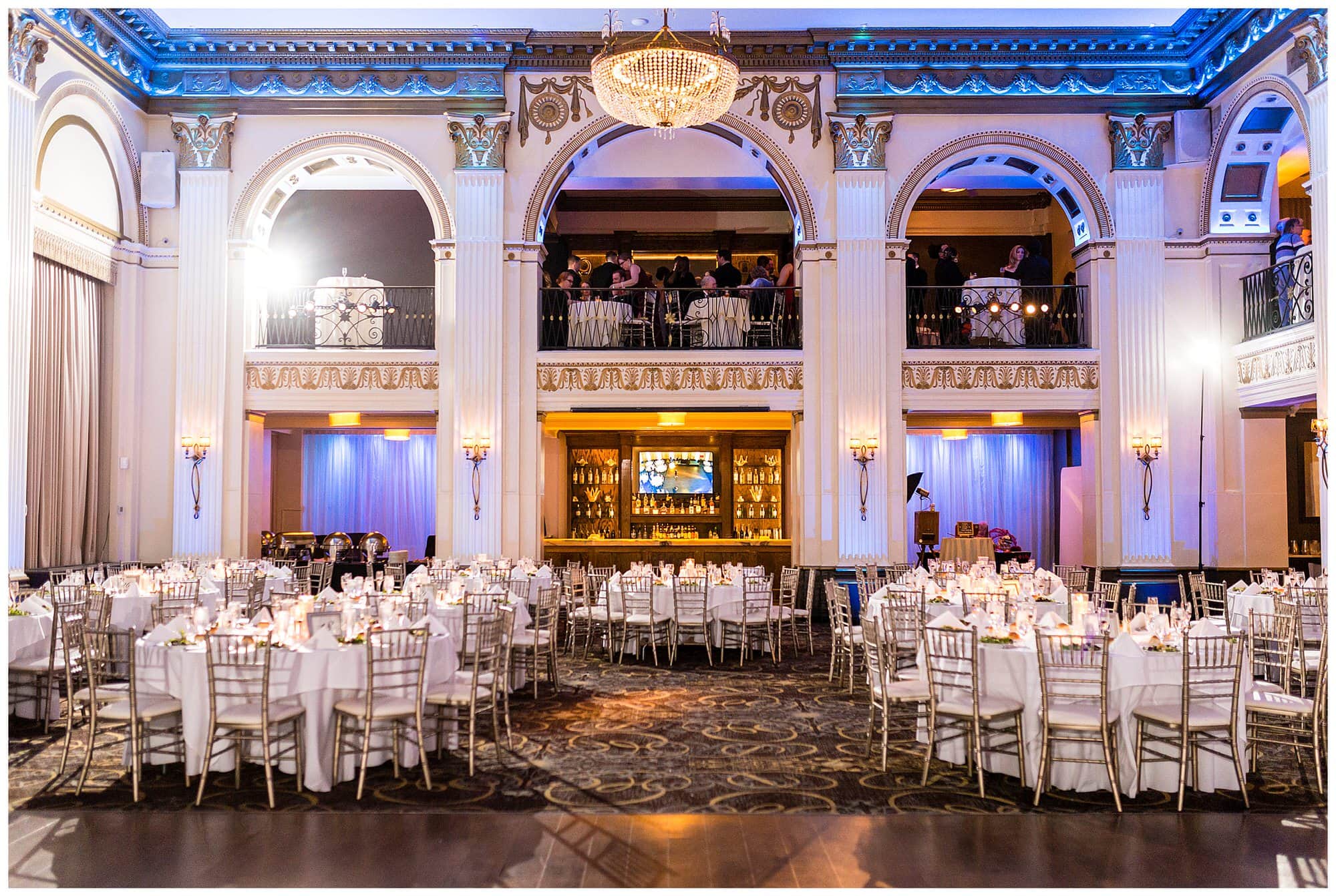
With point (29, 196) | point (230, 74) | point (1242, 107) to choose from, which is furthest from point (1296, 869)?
point (230, 74)

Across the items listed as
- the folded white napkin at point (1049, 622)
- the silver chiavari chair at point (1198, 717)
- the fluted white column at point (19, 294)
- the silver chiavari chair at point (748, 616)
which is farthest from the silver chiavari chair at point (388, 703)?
the fluted white column at point (19, 294)

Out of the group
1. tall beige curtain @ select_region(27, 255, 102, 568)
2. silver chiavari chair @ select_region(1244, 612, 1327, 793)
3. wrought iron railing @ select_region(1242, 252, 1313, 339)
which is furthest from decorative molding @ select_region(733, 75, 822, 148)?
silver chiavari chair @ select_region(1244, 612, 1327, 793)

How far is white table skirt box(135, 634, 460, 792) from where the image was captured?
5391mm

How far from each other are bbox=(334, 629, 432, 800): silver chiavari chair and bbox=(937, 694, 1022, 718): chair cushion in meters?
2.77

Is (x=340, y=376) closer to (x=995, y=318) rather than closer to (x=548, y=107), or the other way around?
(x=548, y=107)

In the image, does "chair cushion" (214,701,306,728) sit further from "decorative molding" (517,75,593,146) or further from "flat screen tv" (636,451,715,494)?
"flat screen tv" (636,451,715,494)

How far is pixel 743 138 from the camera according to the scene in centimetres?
1313

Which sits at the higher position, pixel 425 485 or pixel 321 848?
pixel 425 485

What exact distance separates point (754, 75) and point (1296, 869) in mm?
11003

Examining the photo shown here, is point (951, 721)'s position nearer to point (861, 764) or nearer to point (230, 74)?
point (861, 764)

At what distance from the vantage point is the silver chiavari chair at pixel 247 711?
204 inches

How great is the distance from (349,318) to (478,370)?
7.07 ft

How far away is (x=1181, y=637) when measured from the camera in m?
5.51

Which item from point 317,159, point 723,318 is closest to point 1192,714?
point 723,318
